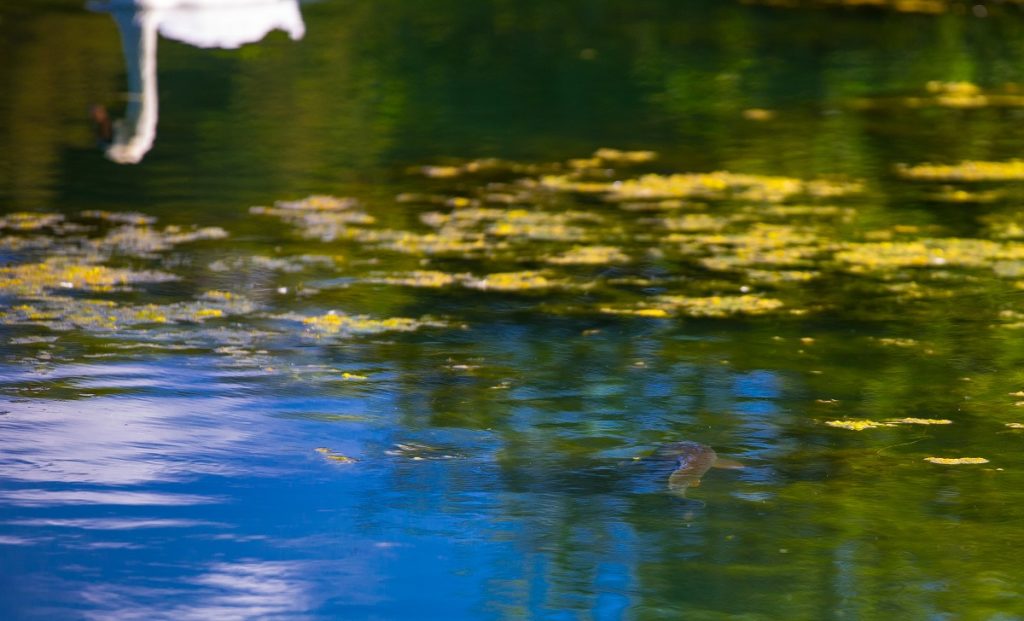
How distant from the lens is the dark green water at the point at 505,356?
5.42 metres

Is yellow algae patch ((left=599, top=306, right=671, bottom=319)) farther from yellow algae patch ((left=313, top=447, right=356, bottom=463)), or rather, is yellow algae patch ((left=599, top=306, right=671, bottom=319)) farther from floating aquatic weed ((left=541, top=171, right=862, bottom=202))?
floating aquatic weed ((left=541, top=171, right=862, bottom=202))

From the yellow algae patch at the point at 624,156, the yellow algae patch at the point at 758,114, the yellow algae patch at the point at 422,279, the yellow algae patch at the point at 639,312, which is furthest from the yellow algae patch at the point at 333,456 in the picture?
the yellow algae patch at the point at 758,114

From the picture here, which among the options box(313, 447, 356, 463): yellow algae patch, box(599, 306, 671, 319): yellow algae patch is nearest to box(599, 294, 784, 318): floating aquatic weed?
box(599, 306, 671, 319): yellow algae patch

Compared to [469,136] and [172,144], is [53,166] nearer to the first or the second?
[172,144]

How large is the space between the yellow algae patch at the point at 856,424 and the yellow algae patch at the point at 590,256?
2834 millimetres

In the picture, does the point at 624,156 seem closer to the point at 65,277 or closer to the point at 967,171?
the point at 967,171

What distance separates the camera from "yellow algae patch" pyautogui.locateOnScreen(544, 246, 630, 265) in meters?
9.53

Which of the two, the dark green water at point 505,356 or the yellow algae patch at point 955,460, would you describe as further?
the yellow algae patch at point 955,460

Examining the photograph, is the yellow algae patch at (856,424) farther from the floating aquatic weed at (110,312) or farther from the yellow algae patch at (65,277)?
the yellow algae patch at (65,277)

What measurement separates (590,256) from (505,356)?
2.01 meters

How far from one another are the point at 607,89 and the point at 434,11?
6099 mm

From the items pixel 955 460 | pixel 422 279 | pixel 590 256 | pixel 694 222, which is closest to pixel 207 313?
pixel 422 279

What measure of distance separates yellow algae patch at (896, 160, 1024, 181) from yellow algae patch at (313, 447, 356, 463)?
6469 millimetres

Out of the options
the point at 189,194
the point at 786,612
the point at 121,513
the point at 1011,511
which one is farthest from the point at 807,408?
the point at 189,194
